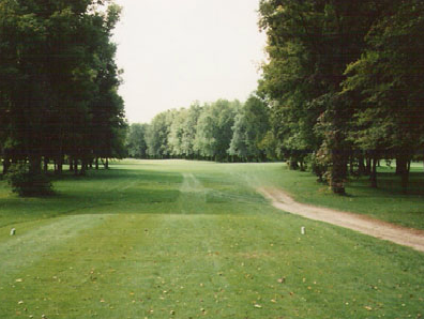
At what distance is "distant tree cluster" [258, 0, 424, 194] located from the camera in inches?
631

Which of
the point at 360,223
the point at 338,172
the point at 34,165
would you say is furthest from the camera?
the point at 338,172

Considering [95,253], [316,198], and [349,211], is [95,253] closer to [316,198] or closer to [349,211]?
[349,211]

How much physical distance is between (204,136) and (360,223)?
10739 centimetres

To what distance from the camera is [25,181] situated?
80.3 feet

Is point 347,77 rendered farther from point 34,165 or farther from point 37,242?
point 34,165

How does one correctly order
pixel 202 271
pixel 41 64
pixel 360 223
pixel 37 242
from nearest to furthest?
1. pixel 202 271
2. pixel 37 242
3. pixel 360 223
4. pixel 41 64

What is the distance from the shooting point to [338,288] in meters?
7.42

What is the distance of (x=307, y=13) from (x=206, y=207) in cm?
1370

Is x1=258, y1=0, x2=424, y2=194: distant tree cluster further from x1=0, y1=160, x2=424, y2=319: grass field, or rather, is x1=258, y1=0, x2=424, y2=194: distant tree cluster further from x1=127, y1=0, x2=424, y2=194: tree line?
x1=0, y1=160, x2=424, y2=319: grass field

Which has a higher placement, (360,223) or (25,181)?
A: (25,181)

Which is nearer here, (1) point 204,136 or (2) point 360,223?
(2) point 360,223

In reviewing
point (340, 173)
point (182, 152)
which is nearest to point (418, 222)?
point (340, 173)

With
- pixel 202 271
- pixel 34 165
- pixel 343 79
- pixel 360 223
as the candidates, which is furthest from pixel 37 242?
pixel 343 79

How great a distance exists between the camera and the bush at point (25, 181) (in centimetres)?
2434
